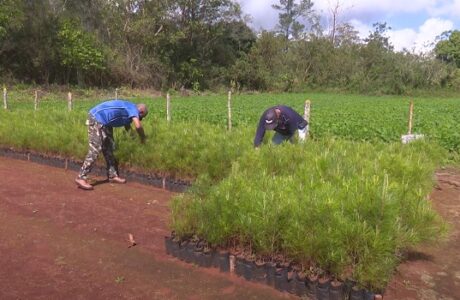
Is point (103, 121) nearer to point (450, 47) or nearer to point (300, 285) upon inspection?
point (300, 285)

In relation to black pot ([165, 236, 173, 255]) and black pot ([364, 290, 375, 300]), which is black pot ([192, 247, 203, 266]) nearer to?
black pot ([165, 236, 173, 255])

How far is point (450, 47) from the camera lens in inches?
2675

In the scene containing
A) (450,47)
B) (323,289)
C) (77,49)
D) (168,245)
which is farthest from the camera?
(450,47)

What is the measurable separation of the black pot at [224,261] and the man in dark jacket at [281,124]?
2.24m

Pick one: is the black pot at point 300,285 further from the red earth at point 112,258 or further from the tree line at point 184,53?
the tree line at point 184,53

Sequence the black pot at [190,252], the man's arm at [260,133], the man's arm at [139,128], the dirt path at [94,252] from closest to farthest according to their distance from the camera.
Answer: the dirt path at [94,252] → the black pot at [190,252] → the man's arm at [260,133] → the man's arm at [139,128]

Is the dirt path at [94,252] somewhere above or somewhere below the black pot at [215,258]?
below

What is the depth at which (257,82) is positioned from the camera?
4622 centimetres

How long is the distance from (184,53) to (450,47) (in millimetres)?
45597

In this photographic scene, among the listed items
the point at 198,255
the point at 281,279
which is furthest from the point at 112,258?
the point at 281,279

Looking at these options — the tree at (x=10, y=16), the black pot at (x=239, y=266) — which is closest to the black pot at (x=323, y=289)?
the black pot at (x=239, y=266)

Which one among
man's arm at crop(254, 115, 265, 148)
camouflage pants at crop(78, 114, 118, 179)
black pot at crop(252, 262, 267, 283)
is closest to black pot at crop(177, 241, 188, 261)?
black pot at crop(252, 262, 267, 283)

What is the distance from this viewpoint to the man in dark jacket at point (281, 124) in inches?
247

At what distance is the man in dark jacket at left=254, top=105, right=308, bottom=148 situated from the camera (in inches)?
247
